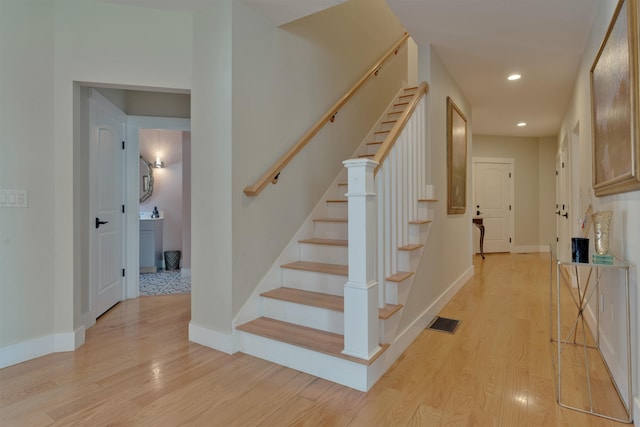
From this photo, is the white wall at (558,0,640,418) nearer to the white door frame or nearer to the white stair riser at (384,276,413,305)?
the white stair riser at (384,276,413,305)

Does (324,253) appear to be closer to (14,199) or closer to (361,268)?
(361,268)

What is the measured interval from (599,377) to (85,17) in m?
4.08

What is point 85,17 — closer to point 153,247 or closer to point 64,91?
point 64,91

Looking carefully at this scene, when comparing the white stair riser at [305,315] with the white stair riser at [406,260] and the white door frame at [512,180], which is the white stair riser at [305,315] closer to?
the white stair riser at [406,260]

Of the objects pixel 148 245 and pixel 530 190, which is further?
pixel 530 190

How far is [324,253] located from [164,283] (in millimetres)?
2652

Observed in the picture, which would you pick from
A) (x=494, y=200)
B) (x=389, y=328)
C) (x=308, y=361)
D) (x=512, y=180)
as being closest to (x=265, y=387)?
(x=308, y=361)

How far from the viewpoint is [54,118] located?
8.10 feet

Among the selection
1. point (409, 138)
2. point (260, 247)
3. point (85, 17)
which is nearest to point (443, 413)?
point (260, 247)

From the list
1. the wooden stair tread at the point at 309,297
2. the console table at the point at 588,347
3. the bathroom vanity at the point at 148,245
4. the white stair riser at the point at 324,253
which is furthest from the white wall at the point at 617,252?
the bathroom vanity at the point at 148,245

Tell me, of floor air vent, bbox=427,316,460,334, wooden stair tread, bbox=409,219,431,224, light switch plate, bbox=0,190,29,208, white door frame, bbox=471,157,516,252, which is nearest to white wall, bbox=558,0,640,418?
floor air vent, bbox=427,316,460,334

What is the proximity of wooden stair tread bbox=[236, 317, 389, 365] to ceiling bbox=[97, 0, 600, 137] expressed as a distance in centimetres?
222

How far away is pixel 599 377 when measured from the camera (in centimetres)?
211

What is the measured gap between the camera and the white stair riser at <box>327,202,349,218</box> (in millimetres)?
3385
